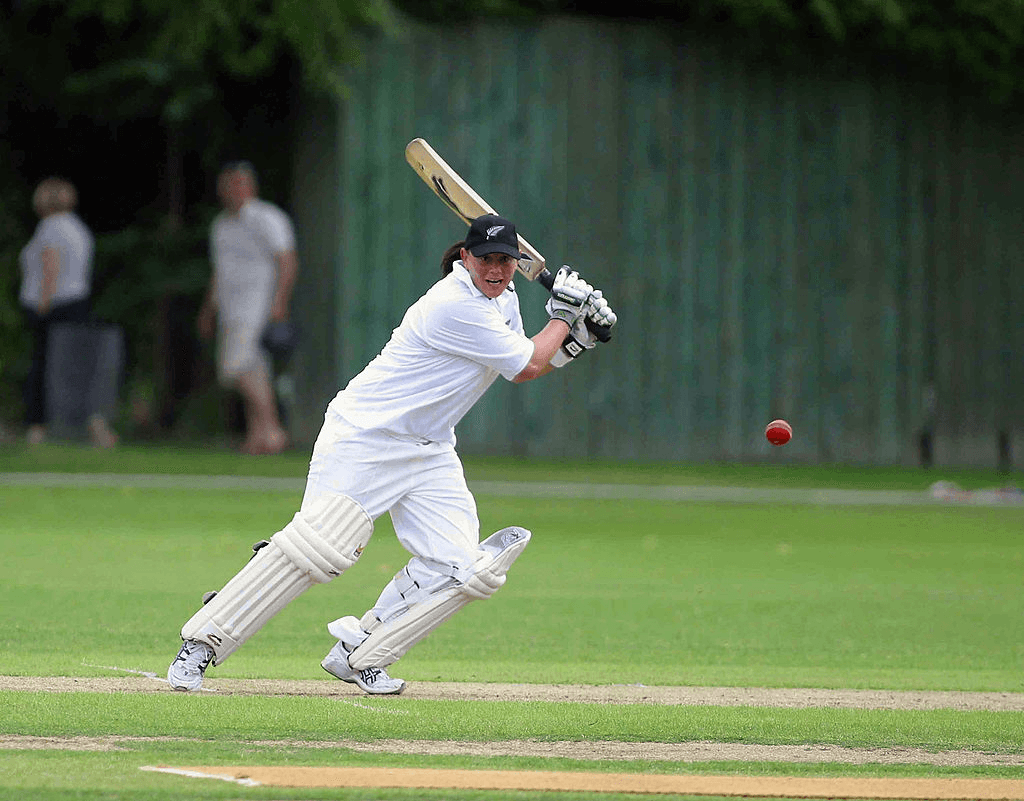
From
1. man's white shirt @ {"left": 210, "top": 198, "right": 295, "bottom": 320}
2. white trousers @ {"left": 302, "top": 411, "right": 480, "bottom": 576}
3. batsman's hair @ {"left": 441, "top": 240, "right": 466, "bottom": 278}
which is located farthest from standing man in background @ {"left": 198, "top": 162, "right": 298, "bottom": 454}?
white trousers @ {"left": 302, "top": 411, "right": 480, "bottom": 576}

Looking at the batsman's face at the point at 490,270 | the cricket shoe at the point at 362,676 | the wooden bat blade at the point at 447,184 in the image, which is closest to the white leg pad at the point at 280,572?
the cricket shoe at the point at 362,676

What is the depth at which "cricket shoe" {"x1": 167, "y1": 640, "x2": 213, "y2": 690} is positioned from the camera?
6422 millimetres

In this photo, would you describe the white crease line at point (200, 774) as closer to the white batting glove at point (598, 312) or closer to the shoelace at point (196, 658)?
the shoelace at point (196, 658)

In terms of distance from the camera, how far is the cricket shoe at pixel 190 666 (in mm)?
6422

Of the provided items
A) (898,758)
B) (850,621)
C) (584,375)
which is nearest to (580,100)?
(584,375)

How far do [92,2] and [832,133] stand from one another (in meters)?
7.91

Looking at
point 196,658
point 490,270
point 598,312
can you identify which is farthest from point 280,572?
point 598,312

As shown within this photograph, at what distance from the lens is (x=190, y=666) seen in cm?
644

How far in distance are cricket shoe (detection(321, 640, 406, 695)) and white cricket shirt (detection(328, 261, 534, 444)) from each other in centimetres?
89

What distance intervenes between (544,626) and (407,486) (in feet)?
7.06

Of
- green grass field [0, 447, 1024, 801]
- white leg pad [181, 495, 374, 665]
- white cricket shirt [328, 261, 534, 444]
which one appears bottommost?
green grass field [0, 447, 1024, 801]

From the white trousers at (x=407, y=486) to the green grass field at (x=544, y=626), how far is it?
609 millimetres

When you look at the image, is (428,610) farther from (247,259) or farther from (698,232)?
(698,232)

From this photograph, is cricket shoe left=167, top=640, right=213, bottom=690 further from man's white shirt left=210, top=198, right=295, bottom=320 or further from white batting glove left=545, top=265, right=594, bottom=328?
man's white shirt left=210, top=198, right=295, bottom=320
